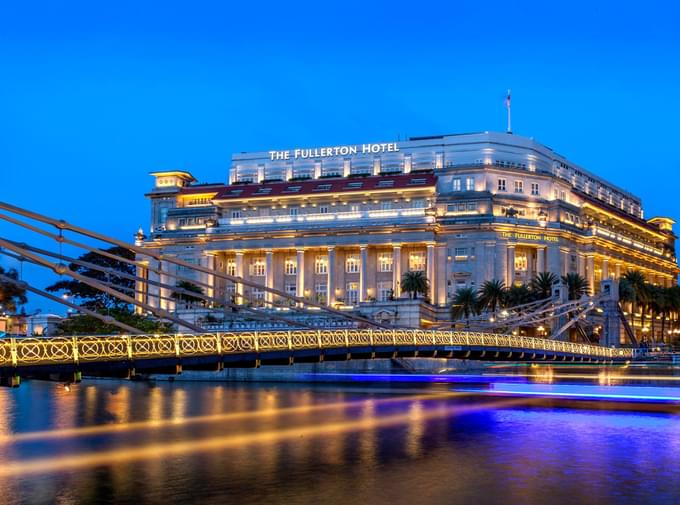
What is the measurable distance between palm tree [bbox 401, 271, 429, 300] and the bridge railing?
5291 centimetres

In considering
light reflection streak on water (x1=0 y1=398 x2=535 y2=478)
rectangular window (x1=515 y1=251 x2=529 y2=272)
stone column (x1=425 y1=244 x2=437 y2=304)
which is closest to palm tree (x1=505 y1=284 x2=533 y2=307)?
stone column (x1=425 y1=244 x2=437 y2=304)

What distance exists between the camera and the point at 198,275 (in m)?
152

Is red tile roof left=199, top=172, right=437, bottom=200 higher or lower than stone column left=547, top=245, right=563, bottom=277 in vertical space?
higher

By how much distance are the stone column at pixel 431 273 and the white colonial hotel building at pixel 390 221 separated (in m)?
0.15

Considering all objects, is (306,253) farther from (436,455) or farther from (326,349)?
(436,455)

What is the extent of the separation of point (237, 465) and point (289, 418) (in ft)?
65.5

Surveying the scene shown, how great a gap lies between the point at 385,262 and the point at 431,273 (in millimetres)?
9667

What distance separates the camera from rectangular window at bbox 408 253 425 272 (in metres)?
144

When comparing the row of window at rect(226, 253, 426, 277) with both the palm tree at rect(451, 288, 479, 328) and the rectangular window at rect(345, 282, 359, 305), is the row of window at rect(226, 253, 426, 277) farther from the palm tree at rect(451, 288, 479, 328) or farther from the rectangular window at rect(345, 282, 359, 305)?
the palm tree at rect(451, 288, 479, 328)

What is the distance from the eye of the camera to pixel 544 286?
127125 millimetres

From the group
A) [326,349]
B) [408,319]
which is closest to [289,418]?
[326,349]

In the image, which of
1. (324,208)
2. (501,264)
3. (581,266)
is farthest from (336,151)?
(581,266)

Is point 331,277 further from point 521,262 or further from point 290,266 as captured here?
point 521,262

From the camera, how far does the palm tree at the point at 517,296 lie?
123750mm
